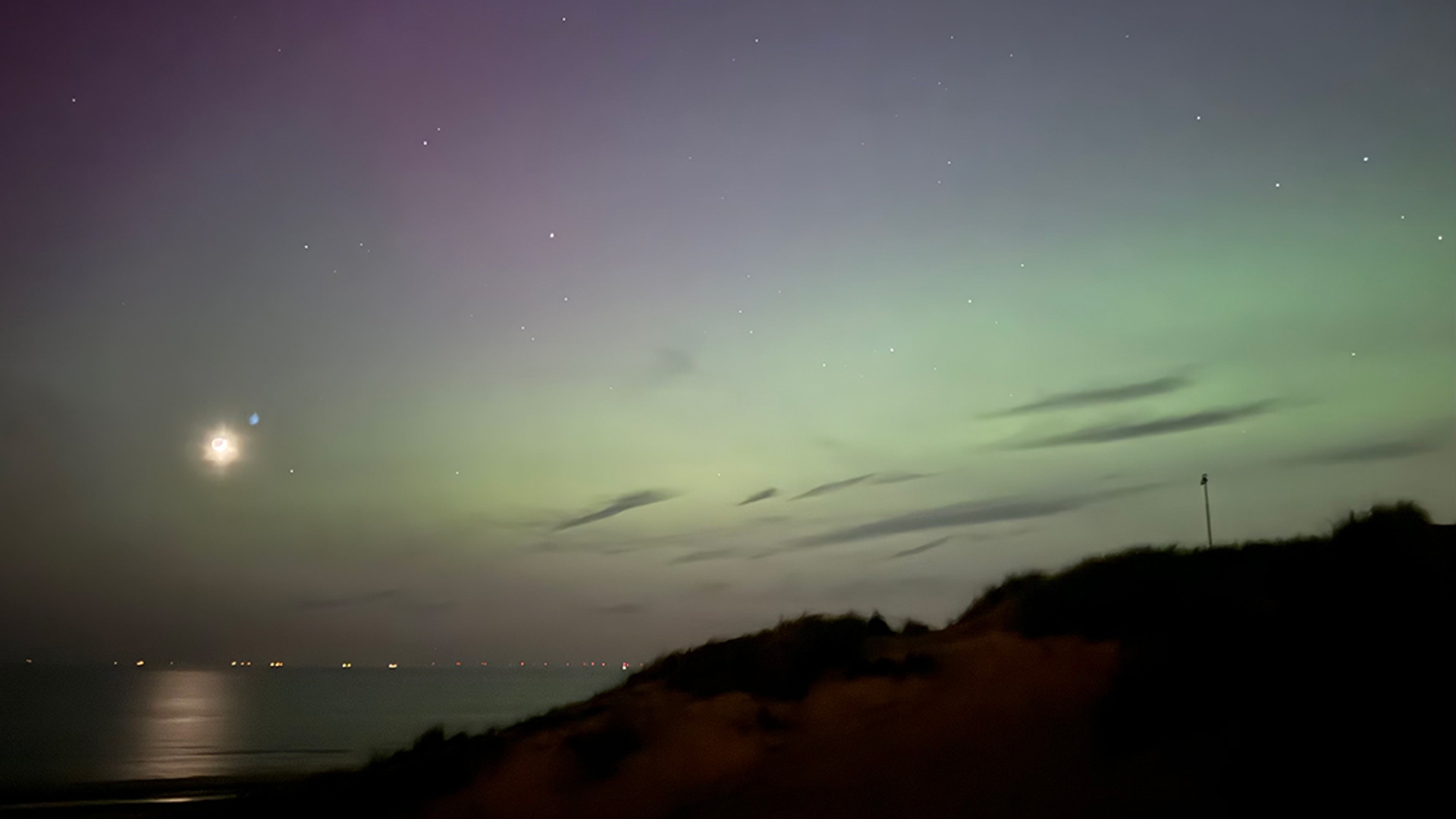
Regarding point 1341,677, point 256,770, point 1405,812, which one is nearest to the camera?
point 1405,812

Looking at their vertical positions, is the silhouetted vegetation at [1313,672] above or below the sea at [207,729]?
above

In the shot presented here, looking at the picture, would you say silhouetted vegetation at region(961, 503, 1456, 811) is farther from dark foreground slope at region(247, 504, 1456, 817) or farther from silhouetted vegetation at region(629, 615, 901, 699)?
silhouetted vegetation at region(629, 615, 901, 699)

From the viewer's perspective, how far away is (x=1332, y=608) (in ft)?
31.3

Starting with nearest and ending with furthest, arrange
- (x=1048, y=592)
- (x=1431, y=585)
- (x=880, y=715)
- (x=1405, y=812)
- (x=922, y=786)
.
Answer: (x=1405, y=812)
(x=1431, y=585)
(x=922, y=786)
(x=880, y=715)
(x=1048, y=592)

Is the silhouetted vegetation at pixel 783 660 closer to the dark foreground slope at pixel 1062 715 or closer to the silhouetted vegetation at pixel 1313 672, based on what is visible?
the dark foreground slope at pixel 1062 715

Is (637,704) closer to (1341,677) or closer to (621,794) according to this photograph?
(621,794)

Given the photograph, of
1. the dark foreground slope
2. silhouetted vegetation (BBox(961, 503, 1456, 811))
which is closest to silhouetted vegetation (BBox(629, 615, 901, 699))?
the dark foreground slope

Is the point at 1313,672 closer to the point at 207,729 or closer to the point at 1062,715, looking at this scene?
the point at 1062,715

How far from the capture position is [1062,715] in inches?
432

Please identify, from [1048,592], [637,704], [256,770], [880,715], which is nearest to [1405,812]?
[880,715]

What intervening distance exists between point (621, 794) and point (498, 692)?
13759 centimetres

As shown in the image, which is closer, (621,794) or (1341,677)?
(1341,677)

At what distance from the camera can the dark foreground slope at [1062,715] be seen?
8188 mm

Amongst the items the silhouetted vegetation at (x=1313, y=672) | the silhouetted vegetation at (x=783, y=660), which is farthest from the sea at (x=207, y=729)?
the silhouetted vegetation at (x=1313, y=672)
